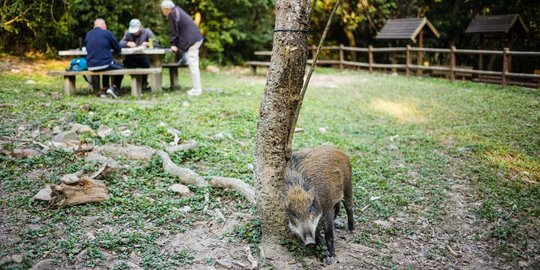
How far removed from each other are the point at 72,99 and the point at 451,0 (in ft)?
57.9

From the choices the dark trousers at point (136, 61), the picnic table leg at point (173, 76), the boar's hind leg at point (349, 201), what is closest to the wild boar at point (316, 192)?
the boar's hind leg at point (349, 201)

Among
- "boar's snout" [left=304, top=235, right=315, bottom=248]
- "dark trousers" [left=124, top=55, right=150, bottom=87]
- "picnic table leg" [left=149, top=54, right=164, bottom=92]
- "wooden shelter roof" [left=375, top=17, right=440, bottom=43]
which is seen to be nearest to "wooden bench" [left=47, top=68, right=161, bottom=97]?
"picnic table leg" [left=149, top=54, right=164, bottom=92]

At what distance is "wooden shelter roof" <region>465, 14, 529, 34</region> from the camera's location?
15.1 metres

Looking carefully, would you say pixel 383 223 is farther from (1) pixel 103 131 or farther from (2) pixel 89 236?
(1) pixel 103 131

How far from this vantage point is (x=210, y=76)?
51.1ft

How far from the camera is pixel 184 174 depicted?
513 cm

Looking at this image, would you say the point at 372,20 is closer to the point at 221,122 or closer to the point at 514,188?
the point at 221,122

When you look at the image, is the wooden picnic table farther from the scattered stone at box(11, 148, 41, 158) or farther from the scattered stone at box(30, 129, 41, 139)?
the scattered stone at box(11, 148, 41, 158)

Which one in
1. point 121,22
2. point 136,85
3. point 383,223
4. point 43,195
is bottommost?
point 383,223

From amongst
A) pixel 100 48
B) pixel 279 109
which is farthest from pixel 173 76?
pixel 279 109

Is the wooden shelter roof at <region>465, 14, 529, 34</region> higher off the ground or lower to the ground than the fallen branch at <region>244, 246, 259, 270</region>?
higher

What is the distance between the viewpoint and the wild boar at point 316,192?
3791 mm

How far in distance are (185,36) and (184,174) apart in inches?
238

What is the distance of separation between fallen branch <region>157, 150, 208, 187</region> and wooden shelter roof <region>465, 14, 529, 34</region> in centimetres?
1358
